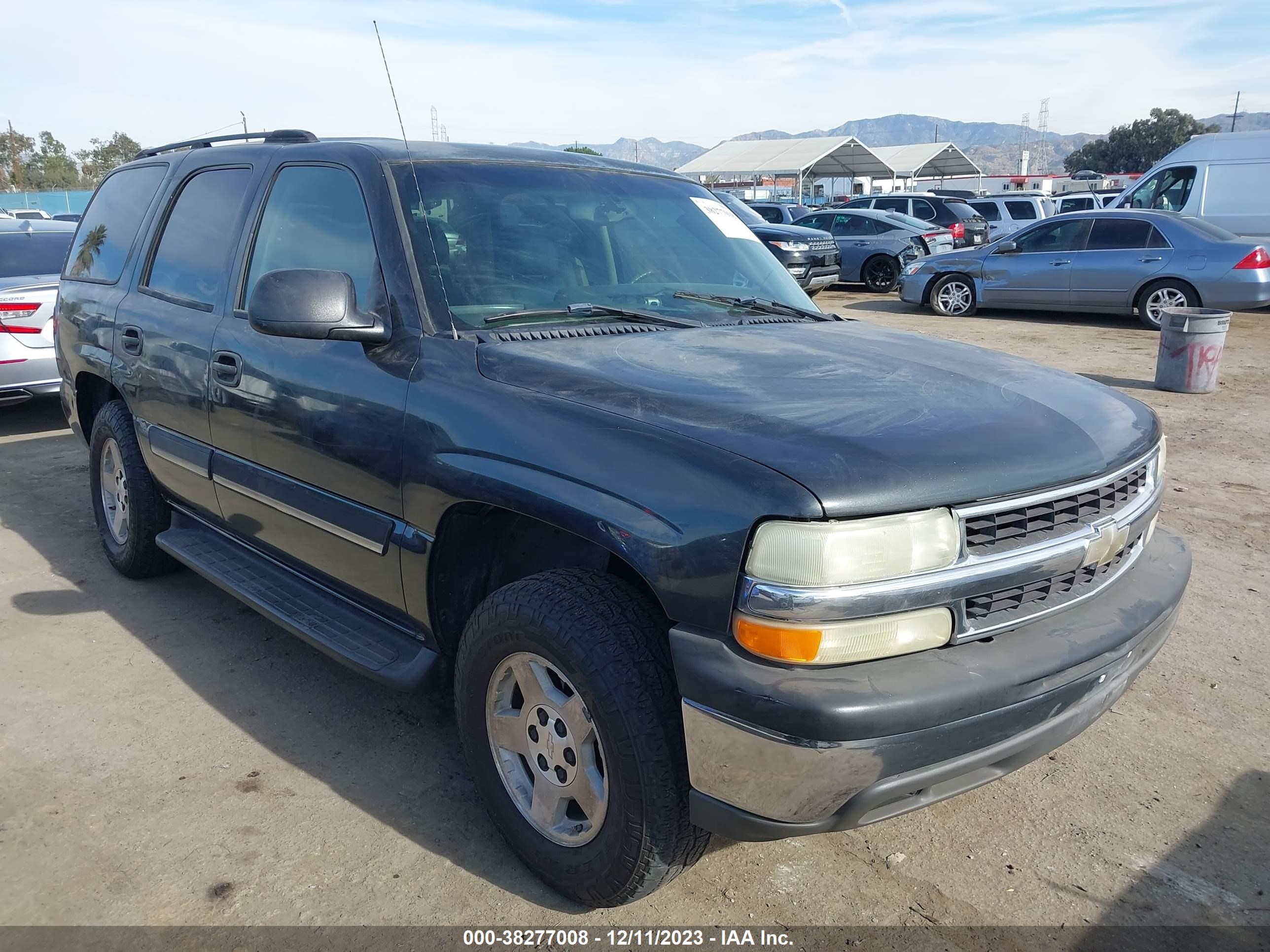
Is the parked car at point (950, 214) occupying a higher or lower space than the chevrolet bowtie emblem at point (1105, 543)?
lower

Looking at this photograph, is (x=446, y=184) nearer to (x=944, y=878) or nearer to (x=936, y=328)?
(x=944, y=878)

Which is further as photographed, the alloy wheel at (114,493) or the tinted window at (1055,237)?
the tinted window at (1055,237)

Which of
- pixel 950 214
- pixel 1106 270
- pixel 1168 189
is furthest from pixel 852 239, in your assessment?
pixel 1106 270

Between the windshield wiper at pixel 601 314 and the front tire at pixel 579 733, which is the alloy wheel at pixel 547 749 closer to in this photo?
the front tire at pixel 579 733

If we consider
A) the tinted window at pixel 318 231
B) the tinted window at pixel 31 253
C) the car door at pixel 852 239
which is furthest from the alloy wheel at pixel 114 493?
the car door at pixel 852 239

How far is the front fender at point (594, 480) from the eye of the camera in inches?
77.1

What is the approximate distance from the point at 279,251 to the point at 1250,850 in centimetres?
352

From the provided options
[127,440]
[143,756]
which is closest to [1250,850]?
[143,756]

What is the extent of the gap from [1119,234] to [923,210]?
9267 millimetres

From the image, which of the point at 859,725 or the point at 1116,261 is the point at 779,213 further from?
the point at 859,725

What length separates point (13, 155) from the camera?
69.2 metres

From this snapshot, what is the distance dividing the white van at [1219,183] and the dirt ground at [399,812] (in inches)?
514

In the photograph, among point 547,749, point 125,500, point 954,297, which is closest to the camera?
point 547,749

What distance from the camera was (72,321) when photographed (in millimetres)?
4688
